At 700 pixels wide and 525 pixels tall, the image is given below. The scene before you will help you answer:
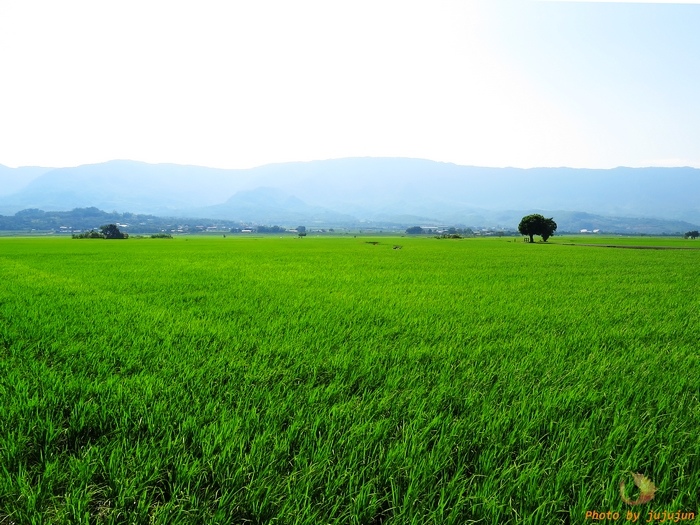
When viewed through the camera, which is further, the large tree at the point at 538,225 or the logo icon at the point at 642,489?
the large tree at the point at 538,225

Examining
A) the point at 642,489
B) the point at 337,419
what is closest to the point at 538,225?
the point at 642,489

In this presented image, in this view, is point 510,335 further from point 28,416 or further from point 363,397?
point 28,416

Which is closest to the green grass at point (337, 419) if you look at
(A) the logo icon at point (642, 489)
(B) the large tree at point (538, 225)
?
(A) the logo icon at point (642, 489)

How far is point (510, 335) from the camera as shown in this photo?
6.00m

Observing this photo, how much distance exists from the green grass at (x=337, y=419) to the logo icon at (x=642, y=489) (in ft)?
0.14

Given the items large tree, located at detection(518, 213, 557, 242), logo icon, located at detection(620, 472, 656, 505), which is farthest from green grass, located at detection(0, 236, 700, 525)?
large tree, located at detection(518, 213, 557, 242)

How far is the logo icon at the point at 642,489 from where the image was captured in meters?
2.13

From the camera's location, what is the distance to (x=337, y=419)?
119 inches

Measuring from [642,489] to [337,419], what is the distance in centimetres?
201

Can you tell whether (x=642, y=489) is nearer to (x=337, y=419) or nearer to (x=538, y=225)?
(x=337, y=419)

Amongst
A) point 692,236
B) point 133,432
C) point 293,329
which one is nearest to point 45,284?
point 293,329

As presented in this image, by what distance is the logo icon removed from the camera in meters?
2.13

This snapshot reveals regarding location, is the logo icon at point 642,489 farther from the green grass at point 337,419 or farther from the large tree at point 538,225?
the large tree at point 538,225

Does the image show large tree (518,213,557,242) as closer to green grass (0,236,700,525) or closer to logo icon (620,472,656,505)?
green grass (0,236,700,525)
